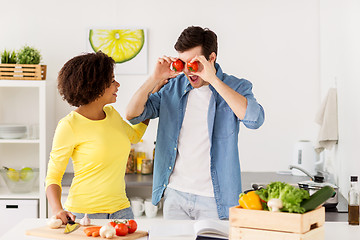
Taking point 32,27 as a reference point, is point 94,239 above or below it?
below

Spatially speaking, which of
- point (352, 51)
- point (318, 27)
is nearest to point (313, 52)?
point (318, 27)

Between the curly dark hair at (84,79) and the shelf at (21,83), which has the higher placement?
the shelf at (21,83)

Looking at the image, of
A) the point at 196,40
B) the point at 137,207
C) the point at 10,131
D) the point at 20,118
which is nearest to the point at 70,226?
the point at 196,40

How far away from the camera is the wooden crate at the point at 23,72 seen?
151 inches

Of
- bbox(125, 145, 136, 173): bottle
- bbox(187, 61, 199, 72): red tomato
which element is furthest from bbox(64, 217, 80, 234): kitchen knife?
bbox(125, 145, 136, 173): bottle

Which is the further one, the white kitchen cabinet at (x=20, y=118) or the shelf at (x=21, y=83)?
the white kitchen cabinet at (x=20, y=118)

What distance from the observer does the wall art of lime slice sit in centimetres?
409

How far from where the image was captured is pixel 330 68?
12.0ft

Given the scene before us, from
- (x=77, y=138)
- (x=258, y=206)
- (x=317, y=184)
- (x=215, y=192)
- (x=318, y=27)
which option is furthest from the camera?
(x=318, y=27)

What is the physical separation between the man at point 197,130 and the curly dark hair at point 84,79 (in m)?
0.18

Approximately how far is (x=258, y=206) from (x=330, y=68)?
2.29 metres

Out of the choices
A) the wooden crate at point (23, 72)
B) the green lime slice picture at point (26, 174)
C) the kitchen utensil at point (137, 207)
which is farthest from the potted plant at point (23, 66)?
the kitchen utensil at point (137, 207)

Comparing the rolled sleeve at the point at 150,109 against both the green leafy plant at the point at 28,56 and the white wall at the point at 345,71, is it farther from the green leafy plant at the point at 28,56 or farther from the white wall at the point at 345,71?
the green leafy plant at the point at 28,56

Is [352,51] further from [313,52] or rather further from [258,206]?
[258,206]
